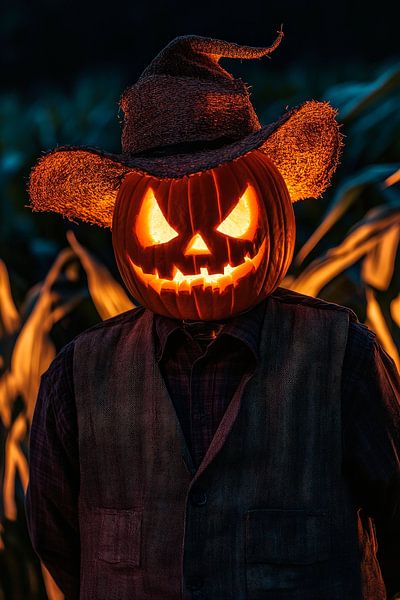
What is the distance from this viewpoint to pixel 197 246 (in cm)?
199

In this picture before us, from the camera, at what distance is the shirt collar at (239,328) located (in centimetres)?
202

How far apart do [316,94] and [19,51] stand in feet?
4.54

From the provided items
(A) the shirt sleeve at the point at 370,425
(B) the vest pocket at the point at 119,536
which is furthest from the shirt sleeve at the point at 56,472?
(A) the shirt sleeve at the point at 370,425

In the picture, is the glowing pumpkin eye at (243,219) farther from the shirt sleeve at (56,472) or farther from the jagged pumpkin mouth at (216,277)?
the shirt sleeve at (56,472)

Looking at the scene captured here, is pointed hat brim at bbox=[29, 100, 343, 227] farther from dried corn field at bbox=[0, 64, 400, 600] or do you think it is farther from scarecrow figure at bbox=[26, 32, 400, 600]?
dried corn field at bbox=[0, 64, 400, 600]

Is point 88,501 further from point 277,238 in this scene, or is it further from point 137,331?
point 277,238

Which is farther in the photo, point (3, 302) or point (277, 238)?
point (3, 302)

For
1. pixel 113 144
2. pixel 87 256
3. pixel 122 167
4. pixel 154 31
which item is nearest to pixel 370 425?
pixel 122 167

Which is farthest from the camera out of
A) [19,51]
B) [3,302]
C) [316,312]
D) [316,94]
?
[19,51]

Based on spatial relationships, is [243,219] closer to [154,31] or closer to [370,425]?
[370,425]

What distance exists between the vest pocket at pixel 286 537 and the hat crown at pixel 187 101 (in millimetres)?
840

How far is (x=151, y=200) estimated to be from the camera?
6.72ft

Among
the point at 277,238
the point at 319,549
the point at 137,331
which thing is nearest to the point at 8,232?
the point at 137,331

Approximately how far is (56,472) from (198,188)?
0.76m
